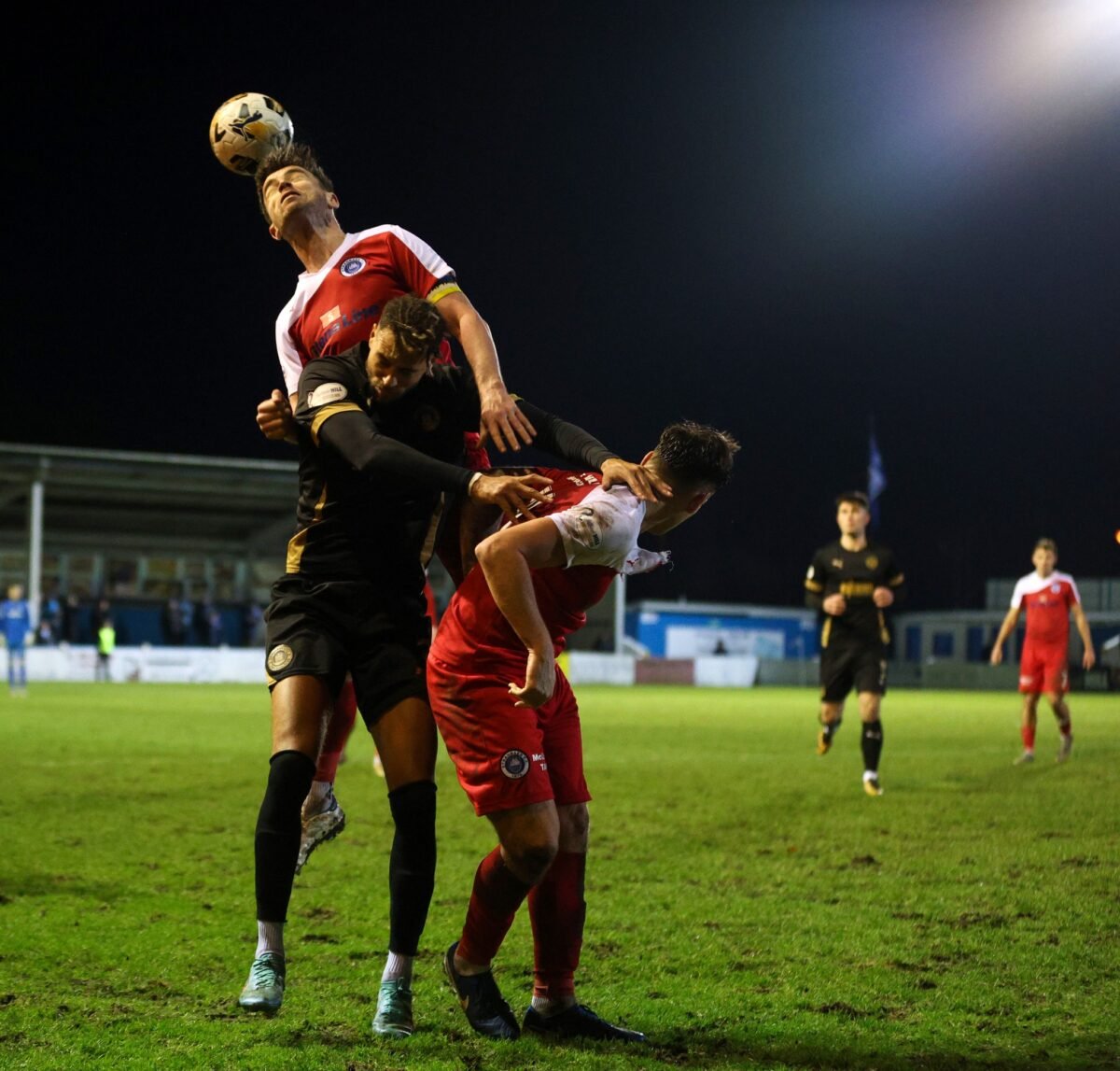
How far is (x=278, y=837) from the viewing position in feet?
12.2

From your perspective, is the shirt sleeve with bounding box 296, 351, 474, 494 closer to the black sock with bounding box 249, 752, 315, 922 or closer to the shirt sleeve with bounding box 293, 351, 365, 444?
the shirt sleeve with bounding box 293, 351, 365, 444

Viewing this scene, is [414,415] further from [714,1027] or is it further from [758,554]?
[758,554]

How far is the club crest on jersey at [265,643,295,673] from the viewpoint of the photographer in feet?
12.5

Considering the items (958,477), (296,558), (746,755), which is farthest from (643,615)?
(296,558)

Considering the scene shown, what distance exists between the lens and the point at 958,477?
6188 cm

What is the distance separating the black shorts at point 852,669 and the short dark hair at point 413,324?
719 cm

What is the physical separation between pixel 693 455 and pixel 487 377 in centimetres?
65

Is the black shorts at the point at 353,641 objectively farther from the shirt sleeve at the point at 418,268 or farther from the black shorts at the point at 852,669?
the black shorts at the point at 852,669

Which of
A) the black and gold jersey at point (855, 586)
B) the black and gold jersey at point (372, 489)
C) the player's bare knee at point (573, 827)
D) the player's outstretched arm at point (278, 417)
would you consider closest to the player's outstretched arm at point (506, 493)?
the black and gold jersey at point (372, 489)

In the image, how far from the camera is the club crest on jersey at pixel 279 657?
150 inches

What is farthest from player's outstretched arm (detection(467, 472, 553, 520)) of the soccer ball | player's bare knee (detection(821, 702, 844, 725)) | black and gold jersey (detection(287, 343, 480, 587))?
player's bare knee (detection(821, 702, 844, 725))

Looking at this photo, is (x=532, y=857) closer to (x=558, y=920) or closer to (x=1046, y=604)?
(x=558, y=920)

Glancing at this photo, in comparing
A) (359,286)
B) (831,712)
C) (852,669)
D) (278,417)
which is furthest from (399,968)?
(831,712)

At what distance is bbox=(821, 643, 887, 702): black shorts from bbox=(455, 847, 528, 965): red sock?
22.3 feet
